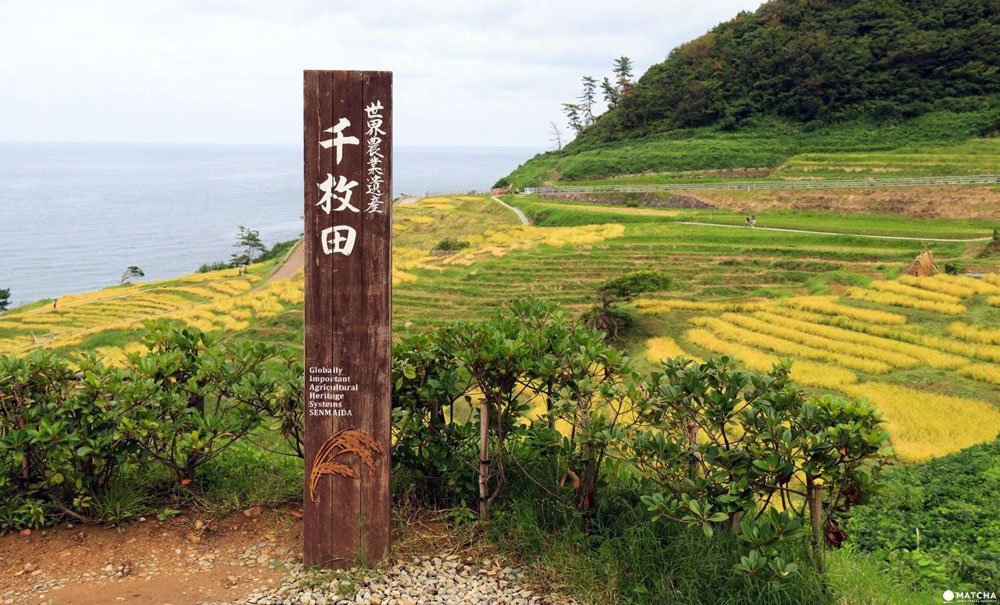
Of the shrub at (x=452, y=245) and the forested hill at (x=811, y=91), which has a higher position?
the forested hill at (x=811, y=91)

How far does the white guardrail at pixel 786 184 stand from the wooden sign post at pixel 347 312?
33737 millimetres

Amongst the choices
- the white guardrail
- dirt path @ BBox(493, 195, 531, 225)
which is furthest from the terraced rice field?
dirt path @ BBox(493, 195, 531, 225)

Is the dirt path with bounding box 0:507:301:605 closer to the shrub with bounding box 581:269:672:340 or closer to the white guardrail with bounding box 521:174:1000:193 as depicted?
the shrub with bounding box 581:269:672:340

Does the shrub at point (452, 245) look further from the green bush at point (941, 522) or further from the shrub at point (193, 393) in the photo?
the shrub at point (193, 393)

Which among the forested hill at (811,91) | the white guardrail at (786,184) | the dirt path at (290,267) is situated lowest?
the dirt path at (290,267)

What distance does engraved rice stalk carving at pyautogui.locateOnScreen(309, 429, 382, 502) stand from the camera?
12.2ft

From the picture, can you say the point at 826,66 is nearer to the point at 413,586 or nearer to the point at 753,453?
the point at 753,453

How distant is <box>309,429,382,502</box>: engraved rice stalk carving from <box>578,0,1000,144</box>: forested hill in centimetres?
4935

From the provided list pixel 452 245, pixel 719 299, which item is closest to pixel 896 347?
pixel 719 299

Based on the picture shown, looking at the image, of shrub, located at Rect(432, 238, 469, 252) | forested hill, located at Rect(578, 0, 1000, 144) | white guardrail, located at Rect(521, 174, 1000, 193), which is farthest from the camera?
forested hill, located at Rect(578, 0, 1000, 144)

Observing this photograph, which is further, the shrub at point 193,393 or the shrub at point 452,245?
the shrub at point 452,245

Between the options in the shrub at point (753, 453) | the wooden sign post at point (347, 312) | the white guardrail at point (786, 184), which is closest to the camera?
the shrub at point (753, 453)

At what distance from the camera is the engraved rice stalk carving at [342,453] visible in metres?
3.73

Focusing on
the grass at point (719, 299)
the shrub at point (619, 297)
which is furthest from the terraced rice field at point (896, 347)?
the shrub at point (619, 297)
